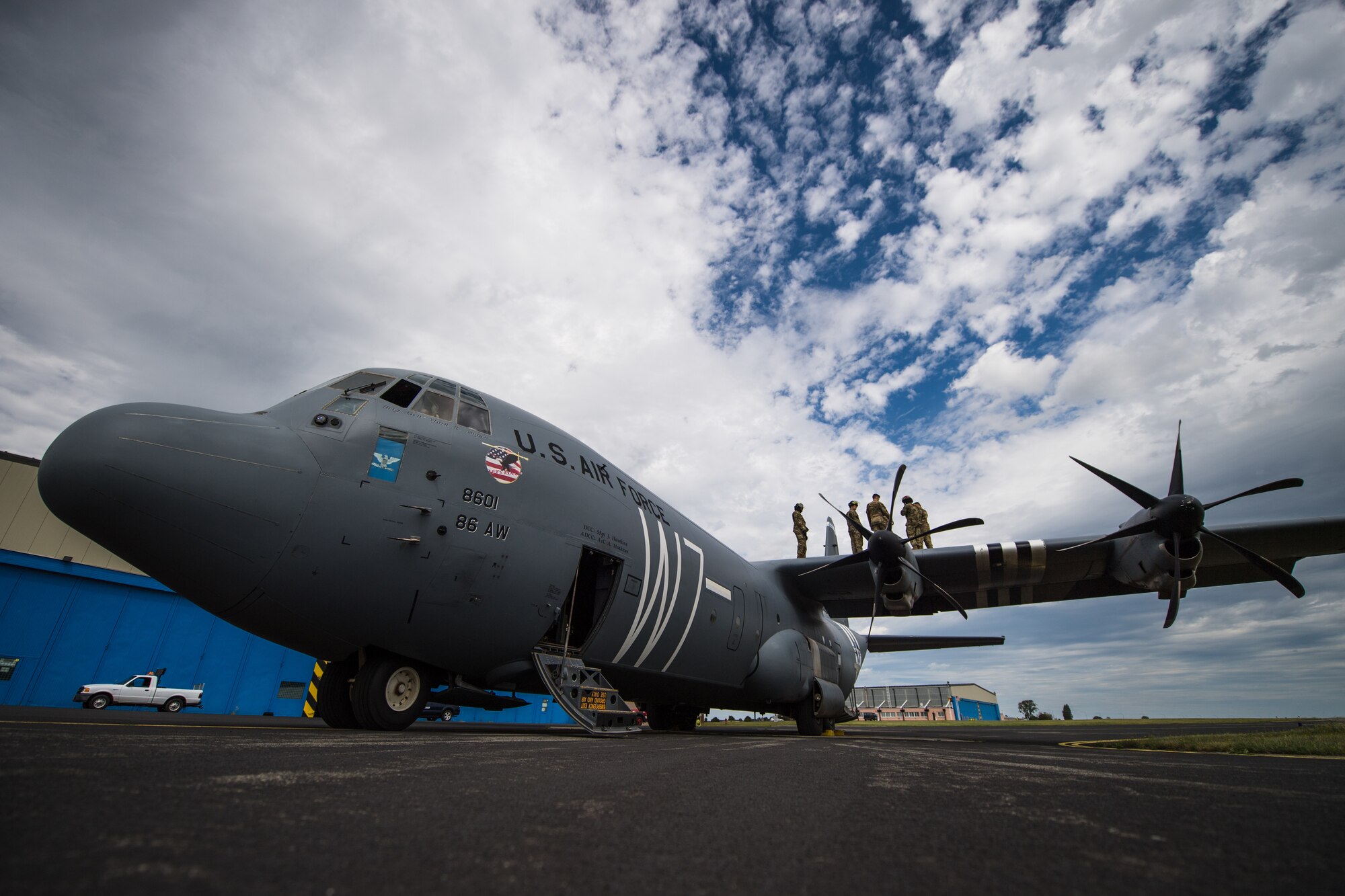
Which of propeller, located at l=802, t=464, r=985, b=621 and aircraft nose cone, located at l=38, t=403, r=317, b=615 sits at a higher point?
propeller, located at l=802, t=464, r=985, b=621

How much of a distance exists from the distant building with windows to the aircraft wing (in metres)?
54.2

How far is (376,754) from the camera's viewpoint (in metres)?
3.78

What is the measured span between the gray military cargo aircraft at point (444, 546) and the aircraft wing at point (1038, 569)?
91 millimetres

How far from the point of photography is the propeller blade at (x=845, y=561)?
12.3m

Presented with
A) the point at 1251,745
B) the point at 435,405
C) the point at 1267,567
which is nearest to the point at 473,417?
the point at 435,405

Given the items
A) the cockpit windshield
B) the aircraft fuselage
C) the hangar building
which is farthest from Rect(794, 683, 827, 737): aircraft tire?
the cockpit windshield

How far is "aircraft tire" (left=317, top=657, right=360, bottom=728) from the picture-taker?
294 inches

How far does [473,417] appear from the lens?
7875mm

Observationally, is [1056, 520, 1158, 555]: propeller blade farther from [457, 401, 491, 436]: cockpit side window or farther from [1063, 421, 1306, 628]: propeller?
[457, 401, 491, 436]: cockpit side window

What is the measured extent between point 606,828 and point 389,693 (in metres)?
6.33

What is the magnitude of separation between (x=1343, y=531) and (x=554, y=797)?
54.5ft

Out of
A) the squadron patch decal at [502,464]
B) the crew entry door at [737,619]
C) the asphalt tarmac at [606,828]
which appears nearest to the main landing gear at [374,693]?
the squadron patch decal at [502,464]

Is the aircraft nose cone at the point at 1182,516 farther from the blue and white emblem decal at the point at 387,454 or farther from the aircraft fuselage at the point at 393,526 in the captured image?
the blue and white emblem decal at the point at 387,454

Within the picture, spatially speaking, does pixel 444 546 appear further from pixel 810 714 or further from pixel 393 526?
pixel 810 714
